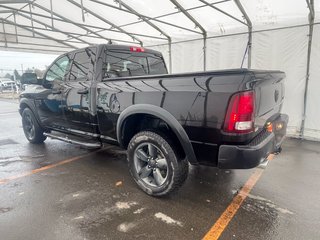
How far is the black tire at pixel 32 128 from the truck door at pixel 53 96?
1.41 feet

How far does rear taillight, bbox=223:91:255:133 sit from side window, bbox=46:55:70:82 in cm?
308

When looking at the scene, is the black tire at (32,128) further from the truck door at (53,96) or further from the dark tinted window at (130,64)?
the dark tinted window at (130,64)

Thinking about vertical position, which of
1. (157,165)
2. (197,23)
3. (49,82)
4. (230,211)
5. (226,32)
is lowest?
(230,211)

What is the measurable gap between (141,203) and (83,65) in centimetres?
229

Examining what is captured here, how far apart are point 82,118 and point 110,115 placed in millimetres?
728

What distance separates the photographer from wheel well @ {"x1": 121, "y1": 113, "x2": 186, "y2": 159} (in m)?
2.78

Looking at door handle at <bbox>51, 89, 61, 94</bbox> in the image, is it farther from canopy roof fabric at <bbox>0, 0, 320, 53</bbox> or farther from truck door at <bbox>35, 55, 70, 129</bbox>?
canopy roof fabric at <bbox>0, 0, 320, 53</bbox>

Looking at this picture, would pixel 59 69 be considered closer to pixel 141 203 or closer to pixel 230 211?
pixel 141 203

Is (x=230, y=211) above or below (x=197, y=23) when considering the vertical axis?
below

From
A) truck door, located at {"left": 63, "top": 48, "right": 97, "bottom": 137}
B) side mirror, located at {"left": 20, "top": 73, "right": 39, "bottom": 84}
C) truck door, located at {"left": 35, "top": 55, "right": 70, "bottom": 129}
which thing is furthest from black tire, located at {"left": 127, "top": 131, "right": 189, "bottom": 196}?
side mirror, located at {"left": 20, "top": 73, "right": 39, "bottom": 84}

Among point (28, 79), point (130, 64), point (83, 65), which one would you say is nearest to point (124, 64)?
point (130, 64)

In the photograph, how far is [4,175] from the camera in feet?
12.3

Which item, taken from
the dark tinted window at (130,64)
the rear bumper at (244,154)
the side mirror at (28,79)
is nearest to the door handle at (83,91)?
the dark tinted window at (130,64)

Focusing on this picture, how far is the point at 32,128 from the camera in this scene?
5.36 metres
